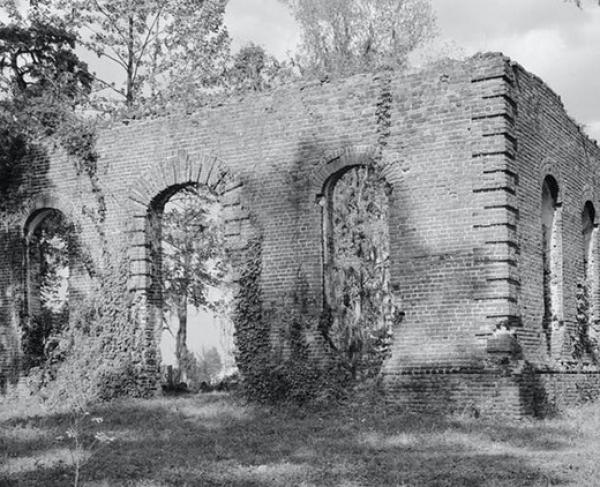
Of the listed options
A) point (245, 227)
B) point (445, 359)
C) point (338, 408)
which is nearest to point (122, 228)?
point (245, 227)

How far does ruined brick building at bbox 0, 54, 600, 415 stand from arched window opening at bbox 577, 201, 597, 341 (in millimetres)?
88

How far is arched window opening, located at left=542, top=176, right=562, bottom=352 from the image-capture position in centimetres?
1631

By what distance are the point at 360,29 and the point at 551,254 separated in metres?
13.0

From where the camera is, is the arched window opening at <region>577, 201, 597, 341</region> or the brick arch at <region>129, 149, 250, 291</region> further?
the arched window opening at <region>577, 201, 597, 341</region>

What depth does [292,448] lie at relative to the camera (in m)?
11.4

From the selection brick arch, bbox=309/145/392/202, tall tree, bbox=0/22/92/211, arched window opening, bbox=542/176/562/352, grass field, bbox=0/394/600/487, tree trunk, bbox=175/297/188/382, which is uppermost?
tall tree, bbox=0/22/92/211

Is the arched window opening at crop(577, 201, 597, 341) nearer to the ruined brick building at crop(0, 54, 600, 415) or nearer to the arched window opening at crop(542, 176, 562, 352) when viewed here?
the ruined brick building at crop(0, 54, 600, 415)

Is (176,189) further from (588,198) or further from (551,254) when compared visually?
(588,198)

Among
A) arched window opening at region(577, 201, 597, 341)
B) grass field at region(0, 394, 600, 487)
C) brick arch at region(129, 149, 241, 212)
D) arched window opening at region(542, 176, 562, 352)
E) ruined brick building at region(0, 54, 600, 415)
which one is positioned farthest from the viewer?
arched window opening at region(577, 201, 597, 341)

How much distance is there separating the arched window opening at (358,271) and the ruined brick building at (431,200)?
29 centimetres

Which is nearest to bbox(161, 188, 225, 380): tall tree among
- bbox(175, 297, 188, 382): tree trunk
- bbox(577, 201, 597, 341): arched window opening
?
bbox(175, 297, 188, 382): tree trunk

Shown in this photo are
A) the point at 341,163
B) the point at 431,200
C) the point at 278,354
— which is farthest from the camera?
the point at 278,354

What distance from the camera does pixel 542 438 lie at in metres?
11.8

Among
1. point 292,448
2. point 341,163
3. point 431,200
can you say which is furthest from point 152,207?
point 292,448
